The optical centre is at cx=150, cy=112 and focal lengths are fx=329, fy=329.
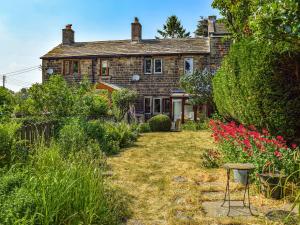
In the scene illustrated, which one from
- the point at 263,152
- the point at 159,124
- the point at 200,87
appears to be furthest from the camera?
the point at 200,87

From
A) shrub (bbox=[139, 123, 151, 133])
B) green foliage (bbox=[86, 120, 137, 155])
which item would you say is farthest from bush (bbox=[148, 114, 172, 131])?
green foliage (bbox=[86, 120, 137, 155])

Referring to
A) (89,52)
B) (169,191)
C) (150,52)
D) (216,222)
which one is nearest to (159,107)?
(150,52)

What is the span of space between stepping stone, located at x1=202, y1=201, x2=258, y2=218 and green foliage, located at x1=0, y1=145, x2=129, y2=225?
132cm

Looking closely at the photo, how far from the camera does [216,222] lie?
15.5ft

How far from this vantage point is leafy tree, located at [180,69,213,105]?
2212 cm

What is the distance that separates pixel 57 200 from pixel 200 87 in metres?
19.0

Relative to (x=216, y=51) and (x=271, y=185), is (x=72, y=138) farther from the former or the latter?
(x=216, y=51)

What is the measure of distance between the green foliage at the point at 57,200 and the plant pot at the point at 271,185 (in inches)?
98.7

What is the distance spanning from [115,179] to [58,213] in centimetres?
331

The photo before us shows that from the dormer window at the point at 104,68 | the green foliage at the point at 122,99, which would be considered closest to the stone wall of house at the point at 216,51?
the green foliage at the point at 122,99

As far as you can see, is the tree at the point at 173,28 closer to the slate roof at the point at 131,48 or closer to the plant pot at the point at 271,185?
the slate roof at the point at 131,48

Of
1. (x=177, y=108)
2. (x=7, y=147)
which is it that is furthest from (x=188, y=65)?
(x=7, y=147)

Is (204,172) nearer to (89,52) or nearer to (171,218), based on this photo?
(171,218)

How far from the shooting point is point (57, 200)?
4.04 m
